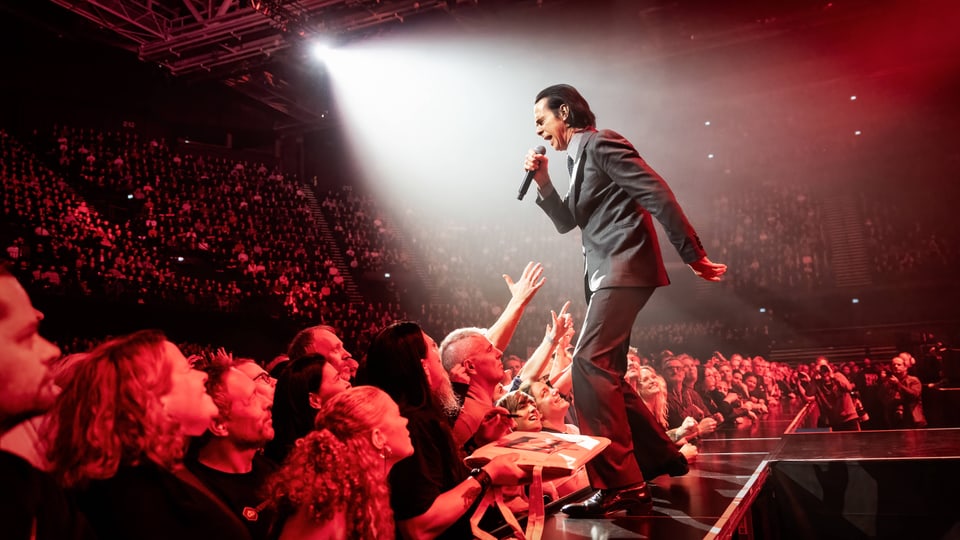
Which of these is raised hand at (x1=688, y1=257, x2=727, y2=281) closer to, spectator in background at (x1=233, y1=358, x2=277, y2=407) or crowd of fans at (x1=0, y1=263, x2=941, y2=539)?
crowd of fans at (x1=0, y1=263, x2=941, y2=539)

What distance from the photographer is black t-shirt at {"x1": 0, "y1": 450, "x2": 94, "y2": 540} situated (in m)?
1.17

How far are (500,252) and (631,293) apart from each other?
1611 cm

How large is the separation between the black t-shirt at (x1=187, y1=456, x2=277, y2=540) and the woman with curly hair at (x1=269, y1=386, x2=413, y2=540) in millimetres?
410

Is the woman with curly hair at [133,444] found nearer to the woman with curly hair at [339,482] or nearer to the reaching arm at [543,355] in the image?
the woman with curly hair at [339,482]

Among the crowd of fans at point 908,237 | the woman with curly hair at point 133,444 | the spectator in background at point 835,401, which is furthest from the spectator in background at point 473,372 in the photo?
the crowd of fans at point 908,237

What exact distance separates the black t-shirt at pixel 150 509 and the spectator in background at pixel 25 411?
0.19 m

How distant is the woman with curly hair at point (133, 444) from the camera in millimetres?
1509

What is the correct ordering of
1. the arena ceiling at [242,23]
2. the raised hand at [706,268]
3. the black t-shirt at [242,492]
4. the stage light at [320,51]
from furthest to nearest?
the stage light at [320,51] → the arena ceiling at [242,23] → the raised hand at [706,268] → the black t-shirt at [242,492]

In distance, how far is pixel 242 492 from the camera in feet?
7.39

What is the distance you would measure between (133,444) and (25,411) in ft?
0.82

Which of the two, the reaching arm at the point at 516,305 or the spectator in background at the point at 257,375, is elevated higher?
the reaching arm at the point at 516,305

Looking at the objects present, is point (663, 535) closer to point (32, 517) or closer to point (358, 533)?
point (358, 533)

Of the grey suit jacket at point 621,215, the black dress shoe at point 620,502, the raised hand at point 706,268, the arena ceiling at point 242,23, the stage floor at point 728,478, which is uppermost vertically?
the arena ceiling at point 242,23

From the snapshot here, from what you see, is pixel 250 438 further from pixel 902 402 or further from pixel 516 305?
pixel 902 402
